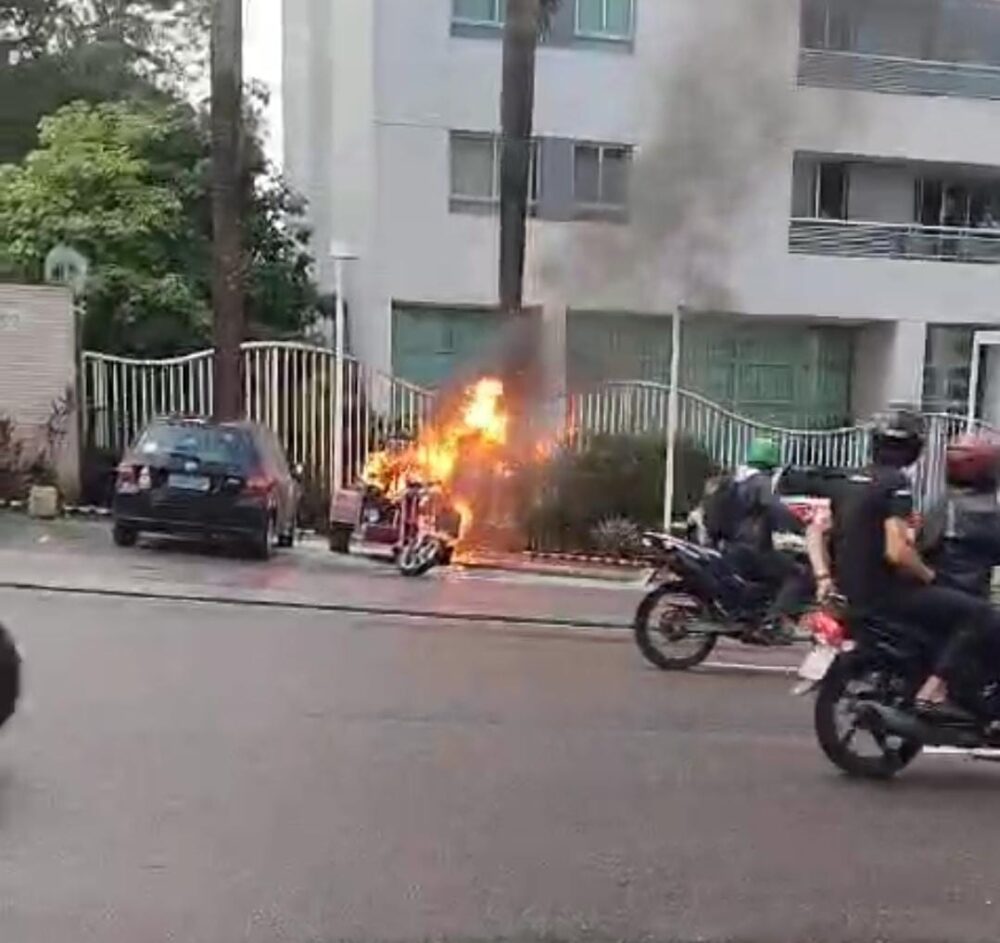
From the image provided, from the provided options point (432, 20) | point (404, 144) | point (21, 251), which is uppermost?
point (432, 20)

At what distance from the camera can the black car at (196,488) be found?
12.3 metres

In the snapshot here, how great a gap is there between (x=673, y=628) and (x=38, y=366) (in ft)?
29.1

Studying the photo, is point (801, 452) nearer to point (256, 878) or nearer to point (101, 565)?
point (101, 565)

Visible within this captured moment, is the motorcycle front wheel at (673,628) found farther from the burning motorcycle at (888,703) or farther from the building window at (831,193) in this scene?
the building window at (831,193)

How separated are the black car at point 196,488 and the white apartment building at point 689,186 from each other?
8.07ft

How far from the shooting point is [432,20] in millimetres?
15836

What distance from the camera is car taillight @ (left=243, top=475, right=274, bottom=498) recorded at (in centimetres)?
1238

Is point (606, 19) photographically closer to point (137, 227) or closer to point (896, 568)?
point (896, 568)

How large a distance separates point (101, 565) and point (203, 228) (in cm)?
832

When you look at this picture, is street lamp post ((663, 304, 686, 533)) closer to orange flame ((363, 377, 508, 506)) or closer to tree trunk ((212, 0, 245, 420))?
orange flame ((363, 377, 508, 506))

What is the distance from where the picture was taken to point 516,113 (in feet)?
39.1

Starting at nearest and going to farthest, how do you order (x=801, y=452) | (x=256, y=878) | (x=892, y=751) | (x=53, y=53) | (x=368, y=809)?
(x=256, y=878) < (x=368, y=809) < (x=892, y=751) < (x=801, y=452) < (x=53, y=53)

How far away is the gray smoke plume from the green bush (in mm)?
3929

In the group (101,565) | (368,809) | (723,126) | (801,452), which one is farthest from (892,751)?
(801,452)
